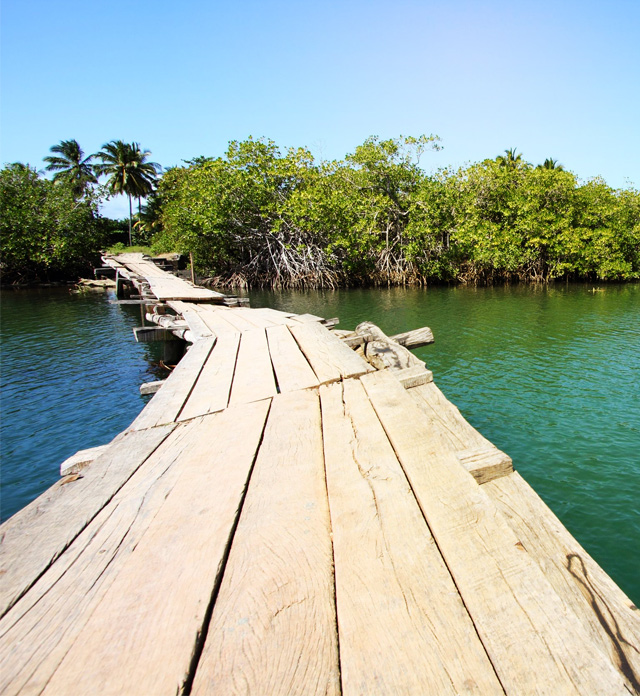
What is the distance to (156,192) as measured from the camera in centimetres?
4950

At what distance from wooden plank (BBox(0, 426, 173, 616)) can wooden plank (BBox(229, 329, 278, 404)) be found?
A: 3.37ft

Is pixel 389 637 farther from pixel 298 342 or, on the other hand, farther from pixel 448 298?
pixel 448 298

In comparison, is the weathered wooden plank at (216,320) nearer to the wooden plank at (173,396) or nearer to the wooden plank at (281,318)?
the wooden plank at (281,318)

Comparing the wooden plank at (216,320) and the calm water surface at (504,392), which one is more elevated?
the wooden plank at (216,320)

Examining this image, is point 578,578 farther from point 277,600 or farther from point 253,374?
point 253,374

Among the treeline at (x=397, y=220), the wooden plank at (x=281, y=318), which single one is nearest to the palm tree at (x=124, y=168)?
the treeline at (x=397, y=220)

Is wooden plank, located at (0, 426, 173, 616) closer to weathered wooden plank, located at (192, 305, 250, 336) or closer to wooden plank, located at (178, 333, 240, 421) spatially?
wooden plank, located at (178, 333, 240, 421)

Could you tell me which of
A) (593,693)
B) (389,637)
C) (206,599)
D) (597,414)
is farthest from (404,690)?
(597,414)

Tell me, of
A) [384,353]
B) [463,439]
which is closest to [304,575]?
[463,439]

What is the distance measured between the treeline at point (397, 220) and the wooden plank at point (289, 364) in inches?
889

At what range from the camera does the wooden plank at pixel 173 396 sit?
11.0 feet

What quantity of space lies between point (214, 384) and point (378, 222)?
26744 millimetres

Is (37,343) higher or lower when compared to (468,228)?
lower

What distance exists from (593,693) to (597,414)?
670cm
